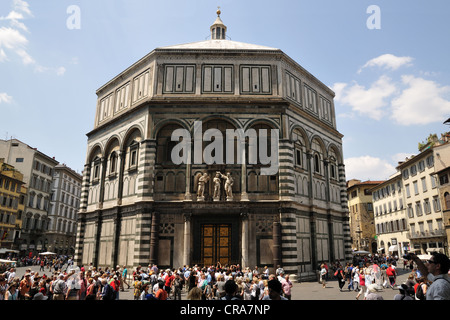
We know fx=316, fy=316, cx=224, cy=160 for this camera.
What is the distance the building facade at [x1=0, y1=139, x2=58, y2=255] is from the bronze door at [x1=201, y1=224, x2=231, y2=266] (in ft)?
130

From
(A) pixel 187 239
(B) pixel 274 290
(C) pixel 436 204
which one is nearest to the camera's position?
(B) pixel 274 290

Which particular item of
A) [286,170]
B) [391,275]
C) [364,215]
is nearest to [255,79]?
[286,170]

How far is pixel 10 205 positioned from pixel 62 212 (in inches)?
555

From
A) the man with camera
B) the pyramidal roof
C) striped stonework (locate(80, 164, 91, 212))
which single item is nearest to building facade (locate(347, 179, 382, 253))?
the pyramidal roof

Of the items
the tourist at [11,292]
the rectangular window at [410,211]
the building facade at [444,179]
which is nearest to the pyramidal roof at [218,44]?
the tourist at [11,292]

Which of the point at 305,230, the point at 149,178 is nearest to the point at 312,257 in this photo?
the point at 305,230

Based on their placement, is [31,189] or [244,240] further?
[31,189]

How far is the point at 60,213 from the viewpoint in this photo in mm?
58875

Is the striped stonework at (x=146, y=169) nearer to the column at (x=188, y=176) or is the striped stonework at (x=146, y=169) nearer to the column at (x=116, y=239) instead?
the column at (x=188, y=176)

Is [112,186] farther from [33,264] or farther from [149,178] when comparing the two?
[33,264]

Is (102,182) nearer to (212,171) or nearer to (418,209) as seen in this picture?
(212,171)

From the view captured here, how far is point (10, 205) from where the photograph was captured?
151 feet

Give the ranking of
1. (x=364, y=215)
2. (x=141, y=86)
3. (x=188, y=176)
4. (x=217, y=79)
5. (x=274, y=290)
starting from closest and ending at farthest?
(x=274, y=290)
(x=188, y=176)
(x=217, y=79)
(x=141, y=86)
(x=364, y=215)

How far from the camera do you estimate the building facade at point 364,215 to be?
57537 mm
